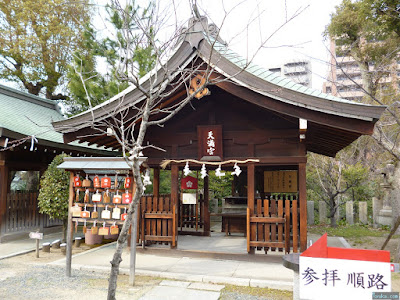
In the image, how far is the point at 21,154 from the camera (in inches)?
426

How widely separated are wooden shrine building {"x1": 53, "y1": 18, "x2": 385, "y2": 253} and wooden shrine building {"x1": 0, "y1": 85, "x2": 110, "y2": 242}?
3181 millimetres

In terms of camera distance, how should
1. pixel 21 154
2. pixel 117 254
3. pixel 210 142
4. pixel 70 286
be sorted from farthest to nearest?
pixel 21 154
pixel 210 142
pixel 70 286
pixel 117 254

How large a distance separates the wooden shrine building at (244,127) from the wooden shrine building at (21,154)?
3.18 meters

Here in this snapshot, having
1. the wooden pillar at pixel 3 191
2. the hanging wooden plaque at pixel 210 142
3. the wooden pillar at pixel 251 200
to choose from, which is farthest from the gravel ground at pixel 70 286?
the wooden pillar at pixel 3 191

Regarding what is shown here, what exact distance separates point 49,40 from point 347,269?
18619mm

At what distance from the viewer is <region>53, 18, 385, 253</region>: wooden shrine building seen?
610 cm

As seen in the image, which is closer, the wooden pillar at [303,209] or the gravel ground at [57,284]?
the gravel ground at [57,284]

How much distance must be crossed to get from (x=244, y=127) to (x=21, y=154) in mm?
8133

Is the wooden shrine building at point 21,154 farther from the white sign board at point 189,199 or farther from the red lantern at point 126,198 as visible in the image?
the white sign board at point 189,199

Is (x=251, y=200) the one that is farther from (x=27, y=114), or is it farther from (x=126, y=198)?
(x=27, y=114)

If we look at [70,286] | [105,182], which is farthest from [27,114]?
[70,286]

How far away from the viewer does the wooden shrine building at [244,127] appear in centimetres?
610

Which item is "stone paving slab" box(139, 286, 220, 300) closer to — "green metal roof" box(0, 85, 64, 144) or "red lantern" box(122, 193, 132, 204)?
"red lantern" box(122, 193, 132, 204)

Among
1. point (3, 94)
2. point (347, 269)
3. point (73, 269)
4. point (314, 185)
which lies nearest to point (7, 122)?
point (3, 94)
